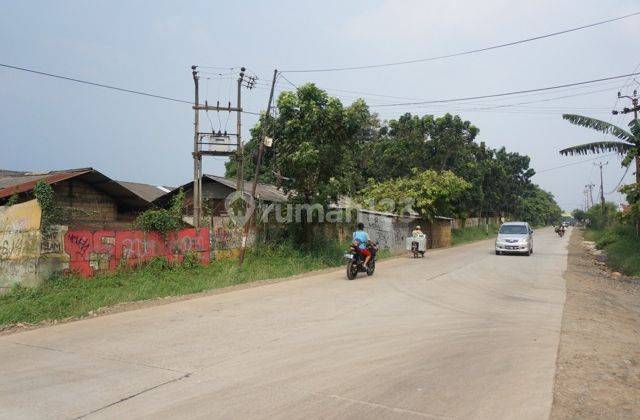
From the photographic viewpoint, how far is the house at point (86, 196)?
14.0 metres

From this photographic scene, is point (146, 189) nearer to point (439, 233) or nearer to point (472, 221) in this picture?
point (439, 233)

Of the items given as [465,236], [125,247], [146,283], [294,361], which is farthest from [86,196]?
[465,236]

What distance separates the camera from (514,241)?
2431 cm

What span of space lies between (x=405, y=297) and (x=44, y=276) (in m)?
8.53

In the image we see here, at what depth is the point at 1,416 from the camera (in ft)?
14.3

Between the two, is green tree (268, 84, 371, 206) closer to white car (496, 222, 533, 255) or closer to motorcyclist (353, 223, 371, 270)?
motorcyclist (353, 223, 371, 270)

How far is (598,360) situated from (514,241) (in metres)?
19.0

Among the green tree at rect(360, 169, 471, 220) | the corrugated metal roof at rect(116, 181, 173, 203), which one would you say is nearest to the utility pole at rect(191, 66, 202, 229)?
the corrugated metal roof at rect(116, 181, 173, 203)

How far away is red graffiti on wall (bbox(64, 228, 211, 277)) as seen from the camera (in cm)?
1281

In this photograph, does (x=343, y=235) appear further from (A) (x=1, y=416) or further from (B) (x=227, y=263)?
(A) (x=1, y=416)

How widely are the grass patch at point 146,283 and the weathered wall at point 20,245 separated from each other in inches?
17.6

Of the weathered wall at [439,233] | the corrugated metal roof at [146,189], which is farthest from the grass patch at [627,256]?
the corrugated metal roof at [146,189]

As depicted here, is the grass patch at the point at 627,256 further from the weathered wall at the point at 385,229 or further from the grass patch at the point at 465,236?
the grass patch at the point at 465,236

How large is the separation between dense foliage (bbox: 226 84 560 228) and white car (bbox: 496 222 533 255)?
597cm
